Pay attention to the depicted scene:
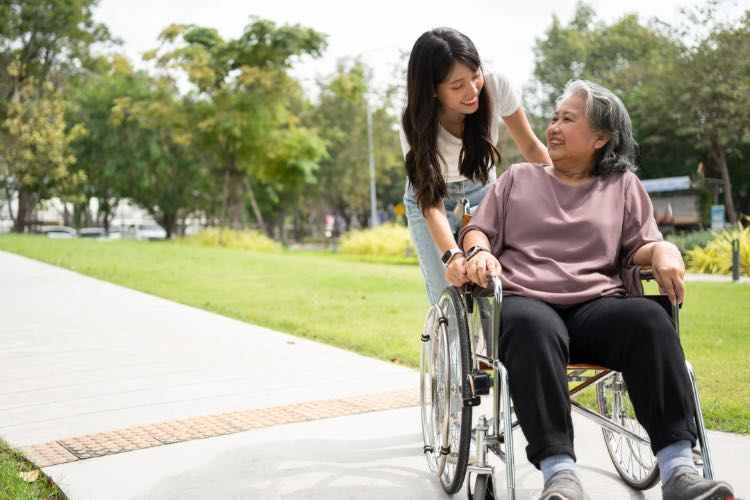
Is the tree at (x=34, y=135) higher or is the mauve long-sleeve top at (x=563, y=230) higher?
the tree at (x=34, y=135)

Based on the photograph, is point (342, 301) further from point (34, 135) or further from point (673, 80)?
point (34, 135)

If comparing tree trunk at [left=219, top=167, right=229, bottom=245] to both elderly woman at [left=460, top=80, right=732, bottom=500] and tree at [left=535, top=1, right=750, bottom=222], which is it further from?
elderly woman at [left=460, top=80, right=732, bottom=500]

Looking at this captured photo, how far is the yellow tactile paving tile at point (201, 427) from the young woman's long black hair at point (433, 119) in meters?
1.44

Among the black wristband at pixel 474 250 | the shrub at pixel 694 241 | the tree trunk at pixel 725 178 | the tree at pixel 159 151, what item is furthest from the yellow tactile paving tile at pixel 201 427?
the tree at pixel 159 151

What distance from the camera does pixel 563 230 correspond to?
279 cm

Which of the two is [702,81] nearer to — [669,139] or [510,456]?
[669,139]

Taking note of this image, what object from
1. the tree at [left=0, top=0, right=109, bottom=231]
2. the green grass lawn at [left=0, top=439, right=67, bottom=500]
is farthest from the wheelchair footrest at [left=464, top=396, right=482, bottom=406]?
the tree at [left=0, top=0, right=109, bottom=231]

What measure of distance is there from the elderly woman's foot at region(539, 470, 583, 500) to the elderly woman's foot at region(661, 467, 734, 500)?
235 millimetres

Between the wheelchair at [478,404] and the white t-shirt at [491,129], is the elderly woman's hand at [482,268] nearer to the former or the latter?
the wheelchair at [478,404]

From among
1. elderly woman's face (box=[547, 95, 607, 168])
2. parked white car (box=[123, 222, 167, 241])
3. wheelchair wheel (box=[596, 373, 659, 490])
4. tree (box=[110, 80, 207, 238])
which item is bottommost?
parked white car (box=[123, 222, 167, 241])

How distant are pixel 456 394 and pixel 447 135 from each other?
1.04 meters

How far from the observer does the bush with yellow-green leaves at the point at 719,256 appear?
12992mm

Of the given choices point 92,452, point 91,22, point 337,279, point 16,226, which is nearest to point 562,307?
point 92,452

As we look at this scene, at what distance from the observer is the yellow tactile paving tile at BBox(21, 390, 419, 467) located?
353cm
